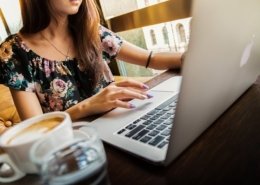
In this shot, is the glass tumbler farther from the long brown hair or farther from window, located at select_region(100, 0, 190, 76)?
window, located at select_region(100, 0, 190, 76)

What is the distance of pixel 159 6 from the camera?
5.35 ft

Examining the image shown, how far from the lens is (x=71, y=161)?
1.15ft

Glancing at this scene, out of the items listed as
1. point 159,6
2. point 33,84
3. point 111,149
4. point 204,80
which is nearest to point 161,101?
point 111,149

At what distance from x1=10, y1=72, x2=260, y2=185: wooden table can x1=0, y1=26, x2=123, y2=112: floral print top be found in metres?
0.66

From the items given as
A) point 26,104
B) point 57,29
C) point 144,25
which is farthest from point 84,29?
point 144,25

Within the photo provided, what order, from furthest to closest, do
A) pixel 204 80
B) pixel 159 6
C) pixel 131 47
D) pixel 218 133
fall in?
pixel 159 6 → pixel 131 47 → pixel 218 133 → pixel 204 80

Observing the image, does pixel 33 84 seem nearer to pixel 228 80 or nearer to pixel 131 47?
pixel 131 47

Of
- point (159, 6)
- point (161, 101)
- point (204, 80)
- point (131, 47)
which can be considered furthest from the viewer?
point (159, 6)

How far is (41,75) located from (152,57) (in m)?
0.48

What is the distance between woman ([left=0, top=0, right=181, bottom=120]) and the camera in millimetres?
1033

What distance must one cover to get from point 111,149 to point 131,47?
874 mm

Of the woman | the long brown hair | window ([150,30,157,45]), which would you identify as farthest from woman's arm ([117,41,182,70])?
window ([150,30,157,45])

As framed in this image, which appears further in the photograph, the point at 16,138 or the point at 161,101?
the point at 161,101

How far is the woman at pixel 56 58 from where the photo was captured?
3.39ft
